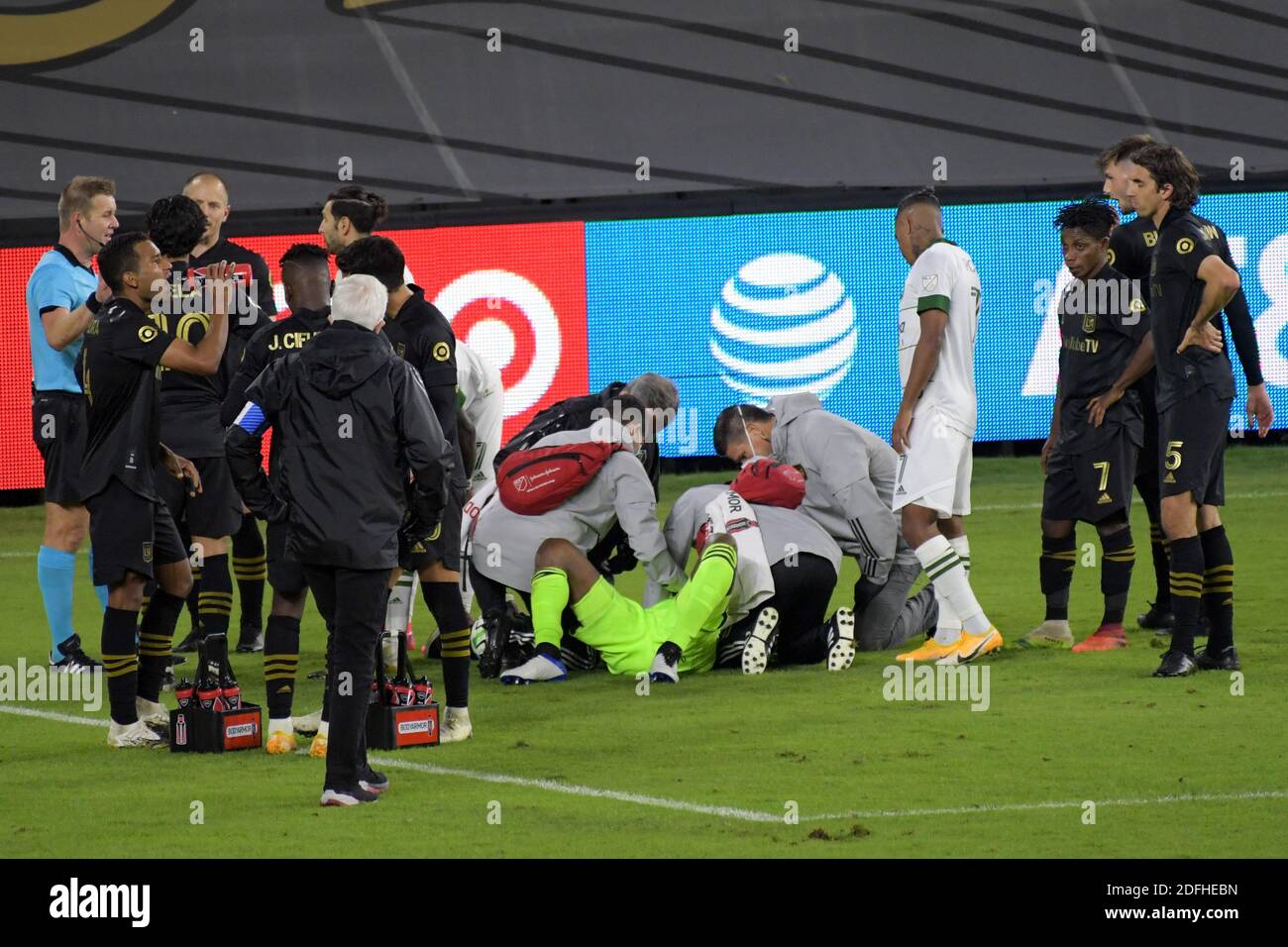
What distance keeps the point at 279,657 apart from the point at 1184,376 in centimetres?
394

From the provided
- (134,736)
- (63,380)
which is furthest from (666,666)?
(63,380)

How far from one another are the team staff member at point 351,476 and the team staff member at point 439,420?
85cm

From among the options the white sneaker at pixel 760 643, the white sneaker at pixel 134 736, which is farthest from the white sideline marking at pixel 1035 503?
the white sneaker at pixel 134 736

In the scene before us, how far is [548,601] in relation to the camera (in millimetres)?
8539

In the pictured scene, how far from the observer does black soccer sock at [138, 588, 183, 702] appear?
7410mm

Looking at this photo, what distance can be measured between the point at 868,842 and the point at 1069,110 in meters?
14.1

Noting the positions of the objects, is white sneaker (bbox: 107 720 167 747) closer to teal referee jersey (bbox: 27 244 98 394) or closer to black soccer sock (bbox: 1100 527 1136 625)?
teal referee jersey (bbox: 27 244 98 394)

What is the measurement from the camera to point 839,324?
16.4 meters

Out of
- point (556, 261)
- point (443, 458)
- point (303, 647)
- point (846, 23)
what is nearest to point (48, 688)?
point (303, 647)

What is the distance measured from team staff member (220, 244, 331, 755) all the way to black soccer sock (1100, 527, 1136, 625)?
152 inches

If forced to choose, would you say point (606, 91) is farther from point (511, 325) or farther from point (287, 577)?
point (287, 577)

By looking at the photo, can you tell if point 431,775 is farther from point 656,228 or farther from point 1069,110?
point 1069,110

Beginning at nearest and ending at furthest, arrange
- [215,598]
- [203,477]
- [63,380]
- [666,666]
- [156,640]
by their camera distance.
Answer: [156,640], [215,598], [666,666], [203,477], [63,380]

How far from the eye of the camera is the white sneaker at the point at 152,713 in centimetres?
733
